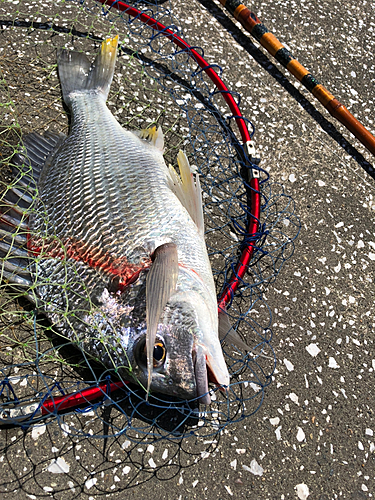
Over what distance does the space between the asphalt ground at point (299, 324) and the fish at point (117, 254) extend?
453 millimetres

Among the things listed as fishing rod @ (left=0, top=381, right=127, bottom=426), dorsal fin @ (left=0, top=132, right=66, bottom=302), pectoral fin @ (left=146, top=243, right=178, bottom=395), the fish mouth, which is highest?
pectoral fin @ (left=146, top=243, right=178, bottom=395)

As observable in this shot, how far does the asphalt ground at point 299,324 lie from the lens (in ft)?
6.46

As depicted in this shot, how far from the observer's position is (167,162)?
2.88 m

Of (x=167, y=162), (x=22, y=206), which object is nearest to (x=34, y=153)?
(x=22, y=206)

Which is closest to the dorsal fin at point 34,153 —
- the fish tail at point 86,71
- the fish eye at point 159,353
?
the fish tail at point 86,71

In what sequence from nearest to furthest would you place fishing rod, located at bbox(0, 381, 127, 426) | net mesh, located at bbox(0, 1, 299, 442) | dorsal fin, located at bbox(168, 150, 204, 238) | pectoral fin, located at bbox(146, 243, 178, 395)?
pectoral fin, located at bbox(146, 243, 178, 395), fishing rod, located at bbox(0, 381, 127, 426), net mesh, located at bbox(0, 1, 299, 442), dorsal fin, located at bbox(168, 150, 204, 238)

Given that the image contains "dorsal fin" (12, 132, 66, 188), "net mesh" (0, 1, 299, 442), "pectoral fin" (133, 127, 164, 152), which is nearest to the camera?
"net mesh" (0, 1, 299, 442)

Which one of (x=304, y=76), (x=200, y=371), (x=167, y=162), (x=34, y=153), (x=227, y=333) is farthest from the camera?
(x=304, y=76)

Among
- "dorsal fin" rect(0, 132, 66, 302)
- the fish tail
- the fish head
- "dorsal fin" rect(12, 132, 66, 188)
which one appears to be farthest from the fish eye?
the fish tail

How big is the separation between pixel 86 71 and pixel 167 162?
2.93 feet

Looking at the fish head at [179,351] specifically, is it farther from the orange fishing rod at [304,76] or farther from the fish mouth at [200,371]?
the orange fishing rod at [304,76]

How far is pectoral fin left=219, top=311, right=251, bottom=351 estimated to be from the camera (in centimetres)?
216

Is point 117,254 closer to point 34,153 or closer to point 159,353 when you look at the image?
point 159,353

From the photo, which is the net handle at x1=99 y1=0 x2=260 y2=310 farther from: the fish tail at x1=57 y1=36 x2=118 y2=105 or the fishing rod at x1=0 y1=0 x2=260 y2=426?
the fish tail at x1=57 y1=36 x2=118 y2=105
